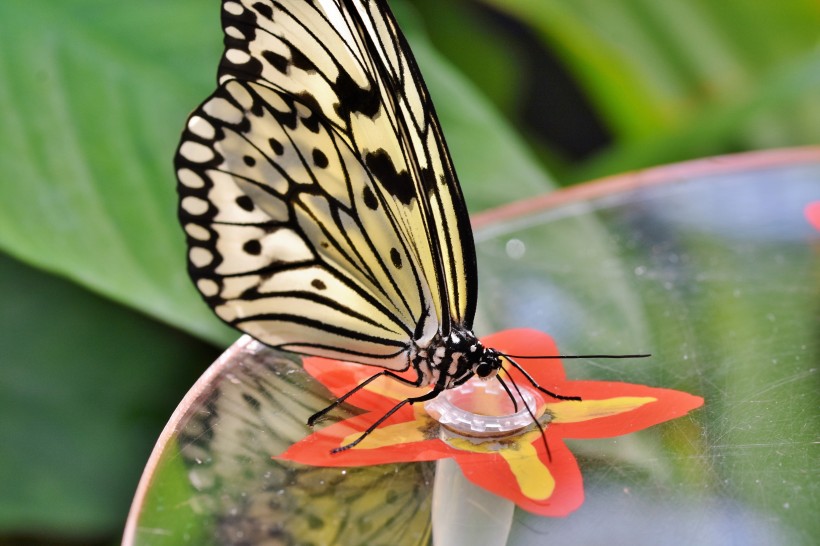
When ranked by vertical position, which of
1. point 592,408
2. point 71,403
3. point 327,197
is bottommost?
point 71,403

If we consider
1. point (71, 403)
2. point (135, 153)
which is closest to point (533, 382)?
point (135, 153)

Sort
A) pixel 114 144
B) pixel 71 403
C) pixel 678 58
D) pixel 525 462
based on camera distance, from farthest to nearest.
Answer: pixel 678 58 → pixel 71 403 → pixel 114 144 → pixel 525 462

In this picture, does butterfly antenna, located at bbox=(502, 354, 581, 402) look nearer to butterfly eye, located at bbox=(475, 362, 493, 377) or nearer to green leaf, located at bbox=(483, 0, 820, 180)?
butterfly eye, located at bbox=(475, 362, 493, 377)

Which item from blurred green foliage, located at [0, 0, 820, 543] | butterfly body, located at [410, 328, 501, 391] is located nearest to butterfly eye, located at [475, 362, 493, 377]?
butterfly body, located at [410, 328, 501, 391]

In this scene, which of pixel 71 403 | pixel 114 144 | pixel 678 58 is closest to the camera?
pixel 114 144

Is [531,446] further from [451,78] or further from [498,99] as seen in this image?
[498,99]

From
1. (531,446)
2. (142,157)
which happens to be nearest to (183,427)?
(531,446)

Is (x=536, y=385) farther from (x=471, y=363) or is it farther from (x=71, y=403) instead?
(x=71, y=403)
